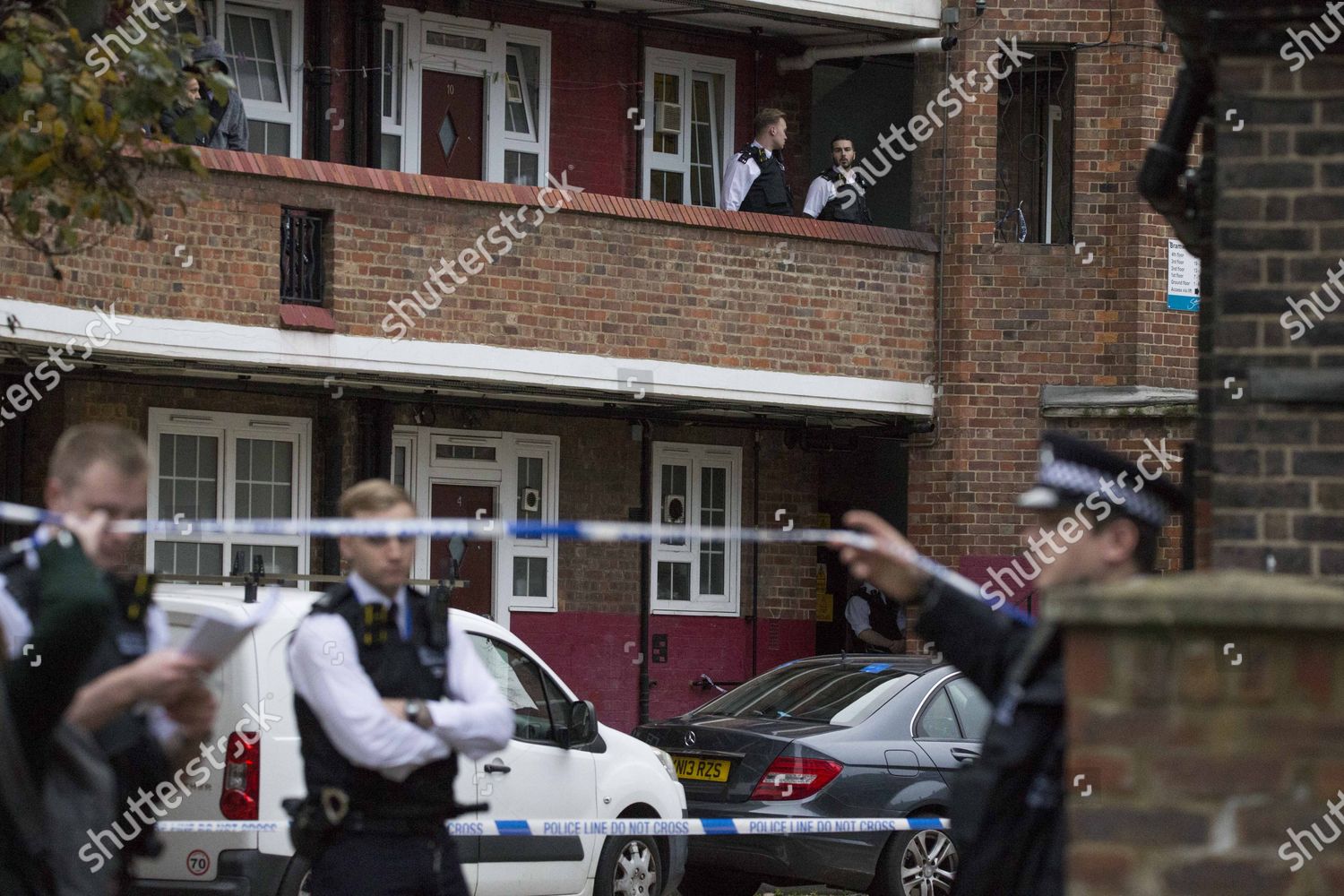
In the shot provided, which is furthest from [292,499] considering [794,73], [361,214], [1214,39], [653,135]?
[1214,39]

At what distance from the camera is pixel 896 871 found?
40.9 feet

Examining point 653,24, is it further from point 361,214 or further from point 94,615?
point 94,615

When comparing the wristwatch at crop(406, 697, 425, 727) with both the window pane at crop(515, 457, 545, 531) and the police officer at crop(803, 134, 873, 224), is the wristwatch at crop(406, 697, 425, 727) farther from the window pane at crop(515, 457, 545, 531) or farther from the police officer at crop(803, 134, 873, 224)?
the police officer at crop(803, 134, 873, 224)

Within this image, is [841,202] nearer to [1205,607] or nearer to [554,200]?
[554,200]

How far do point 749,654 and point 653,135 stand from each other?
5.24 metres

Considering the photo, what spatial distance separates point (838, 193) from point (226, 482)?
248 inches

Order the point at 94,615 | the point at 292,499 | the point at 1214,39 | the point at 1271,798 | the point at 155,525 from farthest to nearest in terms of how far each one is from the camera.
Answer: the point at 292,499 → the point at 1214,39 → the point at 155,525 → the point at 94,615 → the point at 1271,798

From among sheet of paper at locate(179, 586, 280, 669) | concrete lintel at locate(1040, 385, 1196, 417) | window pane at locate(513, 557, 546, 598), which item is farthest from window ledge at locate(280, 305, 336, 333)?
sheet of paper at locate(179, 586, 280, 669)

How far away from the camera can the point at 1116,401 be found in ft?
64.2

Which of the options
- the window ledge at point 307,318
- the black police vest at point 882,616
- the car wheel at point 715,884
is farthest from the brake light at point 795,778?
the black police vest at point 882,616

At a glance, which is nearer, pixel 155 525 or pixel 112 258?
pixel 155 525

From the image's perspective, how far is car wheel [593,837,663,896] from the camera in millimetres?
12156

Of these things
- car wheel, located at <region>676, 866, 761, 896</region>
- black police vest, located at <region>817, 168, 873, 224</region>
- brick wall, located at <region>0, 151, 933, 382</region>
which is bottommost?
car wheel, located at <region>676, 866, 761, 896</region>

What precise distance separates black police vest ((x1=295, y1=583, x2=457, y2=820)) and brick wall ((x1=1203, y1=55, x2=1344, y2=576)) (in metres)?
2.44
